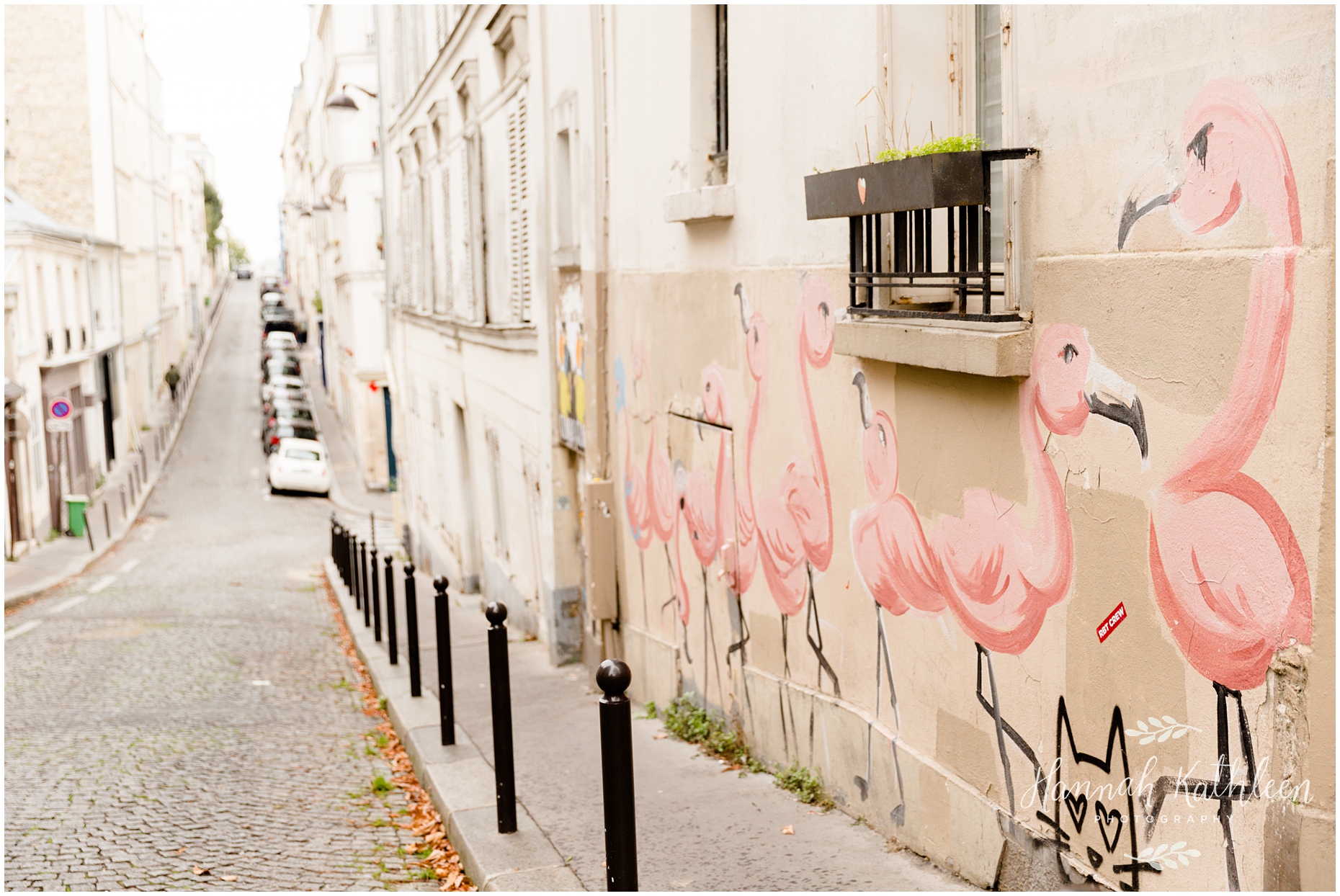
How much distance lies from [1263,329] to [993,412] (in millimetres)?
1209

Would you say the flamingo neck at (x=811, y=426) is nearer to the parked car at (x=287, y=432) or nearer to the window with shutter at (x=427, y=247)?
the window with shutter at (x=427, y=247)

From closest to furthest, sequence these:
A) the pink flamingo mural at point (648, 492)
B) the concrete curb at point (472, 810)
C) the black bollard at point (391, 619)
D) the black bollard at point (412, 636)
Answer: the concrete curb at point (472, 810) < the pink flamingo mural at point (648, 492) < the black bollard at point (412, 636) < the black bollard at point (391, 619)

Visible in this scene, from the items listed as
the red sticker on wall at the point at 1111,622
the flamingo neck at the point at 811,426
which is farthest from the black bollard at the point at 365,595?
the red sticker on wall at the point at 1111,622

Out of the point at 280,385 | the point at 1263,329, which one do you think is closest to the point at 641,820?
the point at 1263,329

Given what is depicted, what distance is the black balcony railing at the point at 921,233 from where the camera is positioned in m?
3.82

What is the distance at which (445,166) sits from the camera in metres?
15.9

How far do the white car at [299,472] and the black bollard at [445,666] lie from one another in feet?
89.7

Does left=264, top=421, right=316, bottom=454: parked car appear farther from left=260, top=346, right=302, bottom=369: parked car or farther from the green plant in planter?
the green plant in planter

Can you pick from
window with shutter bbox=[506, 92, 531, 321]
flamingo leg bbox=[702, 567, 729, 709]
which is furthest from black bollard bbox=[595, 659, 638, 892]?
window with shutter bbox=[506, 92, 531, 321]

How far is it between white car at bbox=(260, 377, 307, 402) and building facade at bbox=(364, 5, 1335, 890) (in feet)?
133

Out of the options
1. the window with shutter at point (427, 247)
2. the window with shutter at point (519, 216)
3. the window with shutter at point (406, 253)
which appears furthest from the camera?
the window with shutter at point (406, 253)

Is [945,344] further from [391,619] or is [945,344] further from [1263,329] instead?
[391,619]

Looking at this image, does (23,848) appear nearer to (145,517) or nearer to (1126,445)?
(1126,445)

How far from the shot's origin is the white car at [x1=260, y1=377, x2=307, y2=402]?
46.9 meters
